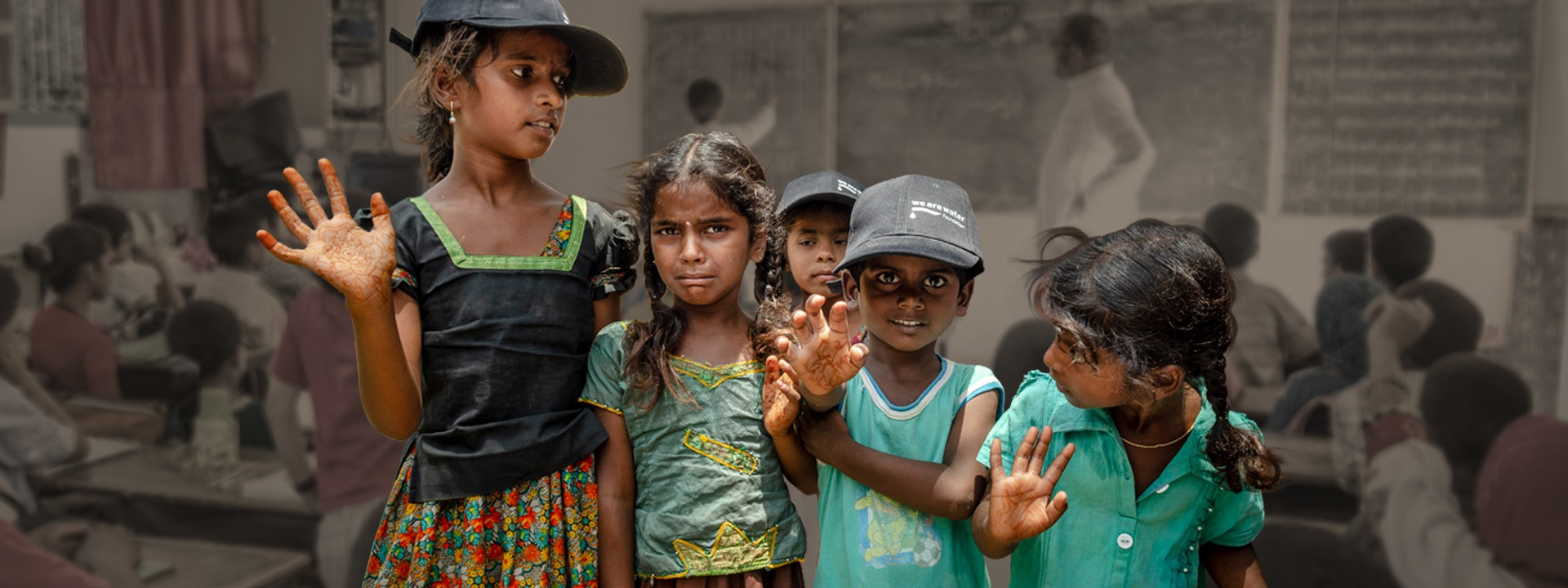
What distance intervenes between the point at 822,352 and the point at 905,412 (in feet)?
0.82

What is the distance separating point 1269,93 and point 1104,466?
8.92 ft

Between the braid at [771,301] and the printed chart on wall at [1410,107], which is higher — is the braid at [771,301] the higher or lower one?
the lower one

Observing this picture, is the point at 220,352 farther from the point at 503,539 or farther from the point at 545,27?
the point at 545,27

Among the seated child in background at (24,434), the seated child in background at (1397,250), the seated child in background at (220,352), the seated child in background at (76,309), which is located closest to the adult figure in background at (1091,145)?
the seated child in background at (1397,250)

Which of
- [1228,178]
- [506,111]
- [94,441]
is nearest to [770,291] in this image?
[506,111]

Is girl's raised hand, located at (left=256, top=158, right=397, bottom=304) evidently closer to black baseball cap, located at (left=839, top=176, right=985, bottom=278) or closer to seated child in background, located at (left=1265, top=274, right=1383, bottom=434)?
black baseball cap, located at (left=839, top=176, right=985, bottom=278)

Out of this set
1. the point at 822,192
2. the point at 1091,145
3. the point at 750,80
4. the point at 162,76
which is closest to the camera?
the point at 822,192

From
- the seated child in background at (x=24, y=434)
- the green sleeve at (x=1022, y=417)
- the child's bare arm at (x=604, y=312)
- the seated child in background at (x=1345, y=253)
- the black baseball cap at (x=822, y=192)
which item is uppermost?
the black baseball cap at (x=822, y=192)

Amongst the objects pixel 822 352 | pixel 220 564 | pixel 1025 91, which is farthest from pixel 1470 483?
pixel 220 564

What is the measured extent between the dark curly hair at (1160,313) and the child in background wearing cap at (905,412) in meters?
0.20

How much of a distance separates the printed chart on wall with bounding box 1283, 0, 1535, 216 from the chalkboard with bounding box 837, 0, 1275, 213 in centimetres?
16

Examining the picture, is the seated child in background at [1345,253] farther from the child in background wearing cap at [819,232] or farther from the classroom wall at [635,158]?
the child in background wearing cap at [819,232]

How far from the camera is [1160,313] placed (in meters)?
1.68

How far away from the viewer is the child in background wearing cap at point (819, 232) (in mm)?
2279
